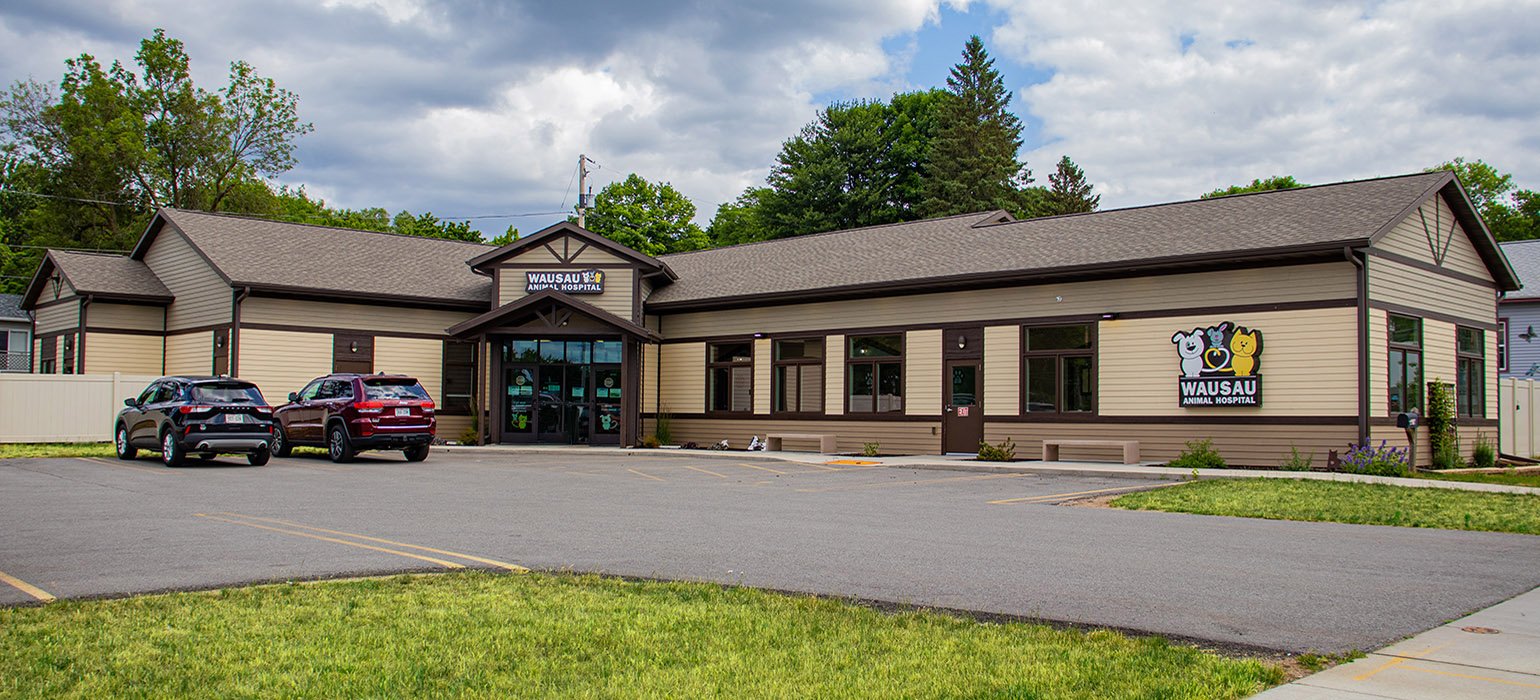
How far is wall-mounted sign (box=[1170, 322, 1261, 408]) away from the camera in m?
21.9

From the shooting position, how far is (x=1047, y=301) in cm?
2491

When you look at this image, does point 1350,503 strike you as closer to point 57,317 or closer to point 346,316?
point 346,316

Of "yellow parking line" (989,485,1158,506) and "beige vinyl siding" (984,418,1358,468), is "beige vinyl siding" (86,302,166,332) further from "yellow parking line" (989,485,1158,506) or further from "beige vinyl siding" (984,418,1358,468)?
"yellow parking line" (989,485,1158,506)

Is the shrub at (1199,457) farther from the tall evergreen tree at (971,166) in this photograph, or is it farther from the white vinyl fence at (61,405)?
the tall evergreen tree at (971,166)

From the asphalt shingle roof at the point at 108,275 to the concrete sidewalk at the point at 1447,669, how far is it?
3221cm

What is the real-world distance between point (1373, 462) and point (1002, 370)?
298 inches

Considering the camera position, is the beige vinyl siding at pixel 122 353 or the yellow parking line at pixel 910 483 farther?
the beige vinyl siding at pixel 122 353

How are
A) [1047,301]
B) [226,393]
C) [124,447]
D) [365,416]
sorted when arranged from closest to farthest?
[226,393], [365,416], [124,447], [1047,301]

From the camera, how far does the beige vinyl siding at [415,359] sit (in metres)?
31.1

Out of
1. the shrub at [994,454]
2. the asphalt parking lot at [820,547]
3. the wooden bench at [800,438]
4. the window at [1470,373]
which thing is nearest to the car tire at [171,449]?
the asphalt parking lot at [820,547]

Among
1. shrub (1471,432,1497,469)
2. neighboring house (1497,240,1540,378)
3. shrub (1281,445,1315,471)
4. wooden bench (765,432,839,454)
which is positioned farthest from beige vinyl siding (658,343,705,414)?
neighboring house (1497,240,1540,378)

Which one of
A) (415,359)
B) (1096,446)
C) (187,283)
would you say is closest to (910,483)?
(1096,446)

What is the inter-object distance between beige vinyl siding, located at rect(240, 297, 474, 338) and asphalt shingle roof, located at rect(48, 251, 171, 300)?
4622 millimetres

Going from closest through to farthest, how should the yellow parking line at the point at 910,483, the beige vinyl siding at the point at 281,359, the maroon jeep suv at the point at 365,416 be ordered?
1. the yellow parking line at the point at 910,483
2. the maroon jeep suv at the point at 365,416
3. the beige vinyl siding at the point at 281,359
